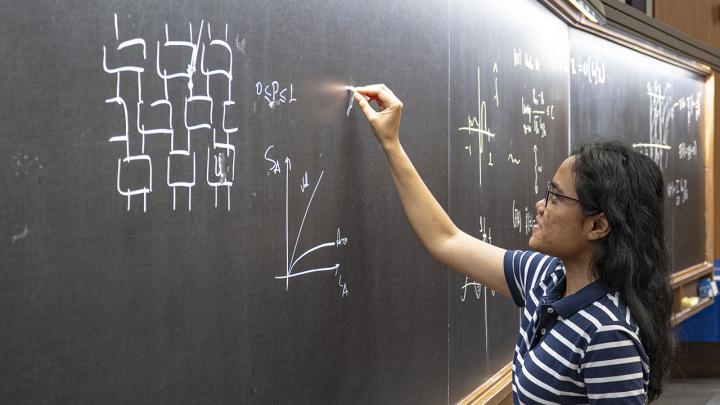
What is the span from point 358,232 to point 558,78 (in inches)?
78.2

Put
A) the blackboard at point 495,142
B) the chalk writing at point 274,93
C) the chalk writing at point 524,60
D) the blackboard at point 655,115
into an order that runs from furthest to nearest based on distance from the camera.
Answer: the blackboard at point 655,115 < the chalk writing at point 524,60 < the blackboard at point 495,142 < the chalk writing at point 274,93

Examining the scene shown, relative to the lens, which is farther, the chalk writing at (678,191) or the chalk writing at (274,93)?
the chalk writing at (678,191)

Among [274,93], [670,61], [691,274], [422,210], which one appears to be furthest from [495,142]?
[691,274]

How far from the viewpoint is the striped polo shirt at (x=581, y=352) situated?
1.70 metres

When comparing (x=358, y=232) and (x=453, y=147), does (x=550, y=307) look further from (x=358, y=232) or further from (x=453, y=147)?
(x=453, y=147)

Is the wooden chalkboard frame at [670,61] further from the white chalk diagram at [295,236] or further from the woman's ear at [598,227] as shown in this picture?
the white chalk diagram at [295,236]

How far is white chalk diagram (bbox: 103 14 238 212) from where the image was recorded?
4.22ft

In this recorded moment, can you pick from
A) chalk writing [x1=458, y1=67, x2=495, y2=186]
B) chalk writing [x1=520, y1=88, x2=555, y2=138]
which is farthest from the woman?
chalk writing [x1=520, y1=88, x2=555, y2=138]

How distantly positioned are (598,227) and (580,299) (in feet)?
0.53

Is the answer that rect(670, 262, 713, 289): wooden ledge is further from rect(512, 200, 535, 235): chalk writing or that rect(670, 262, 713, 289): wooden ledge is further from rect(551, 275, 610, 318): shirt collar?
rect(551, 275, 610, 318): shirt collar

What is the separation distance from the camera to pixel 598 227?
6.09ft

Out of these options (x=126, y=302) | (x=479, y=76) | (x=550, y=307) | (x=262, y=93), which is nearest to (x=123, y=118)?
(x=126, y=302)

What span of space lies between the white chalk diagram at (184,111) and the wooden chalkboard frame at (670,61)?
149 centimetres

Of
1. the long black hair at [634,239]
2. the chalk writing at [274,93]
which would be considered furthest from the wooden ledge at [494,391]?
the chalk writing at [274,93]
